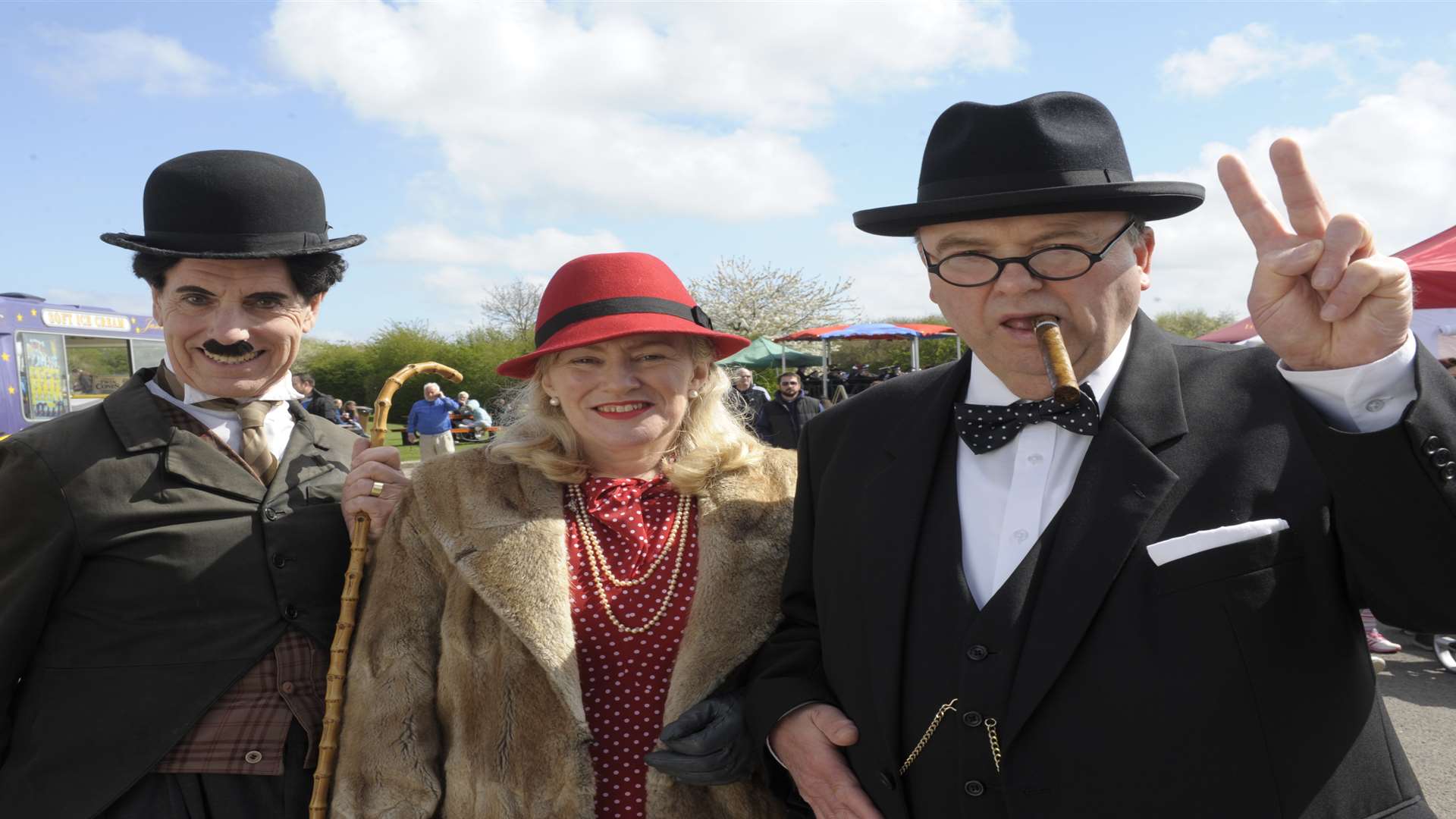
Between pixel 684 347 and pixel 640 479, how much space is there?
374mm

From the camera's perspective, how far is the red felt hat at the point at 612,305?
2.38m

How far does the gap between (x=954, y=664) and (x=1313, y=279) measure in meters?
0.85

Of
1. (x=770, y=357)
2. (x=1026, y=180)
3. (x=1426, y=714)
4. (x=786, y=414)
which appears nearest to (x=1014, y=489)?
(x=1026, y=180)

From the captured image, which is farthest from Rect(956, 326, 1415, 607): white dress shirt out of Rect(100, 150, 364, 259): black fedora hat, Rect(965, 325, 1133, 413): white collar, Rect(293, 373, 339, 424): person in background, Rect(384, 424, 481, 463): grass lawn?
Rect(384, 424, 481, 463): grass lawn

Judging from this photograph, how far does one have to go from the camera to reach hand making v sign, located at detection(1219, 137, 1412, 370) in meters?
1.29

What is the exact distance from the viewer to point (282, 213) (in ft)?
7.57

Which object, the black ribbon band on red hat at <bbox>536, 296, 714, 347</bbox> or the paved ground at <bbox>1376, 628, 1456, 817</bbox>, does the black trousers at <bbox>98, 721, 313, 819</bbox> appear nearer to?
the black ribbon band on red hat at <bbox>536, 296, 714, 347</bbox>

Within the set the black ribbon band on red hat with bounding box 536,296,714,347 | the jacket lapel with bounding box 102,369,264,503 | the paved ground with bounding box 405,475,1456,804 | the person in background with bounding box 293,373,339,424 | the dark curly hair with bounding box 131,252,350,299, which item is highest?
the person in background with bounding box 293,373,339,424

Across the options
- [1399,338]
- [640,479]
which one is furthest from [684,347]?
[1399,338]

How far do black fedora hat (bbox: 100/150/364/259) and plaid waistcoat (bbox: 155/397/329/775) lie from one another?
1.33 feet

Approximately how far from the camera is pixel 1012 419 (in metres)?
1.82

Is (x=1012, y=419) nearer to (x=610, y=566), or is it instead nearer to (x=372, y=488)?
(x=610, y=566)

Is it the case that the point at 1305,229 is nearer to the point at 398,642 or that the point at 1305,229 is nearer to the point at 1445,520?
the point at 1445,520

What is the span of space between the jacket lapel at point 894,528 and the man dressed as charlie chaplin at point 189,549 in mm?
1229
